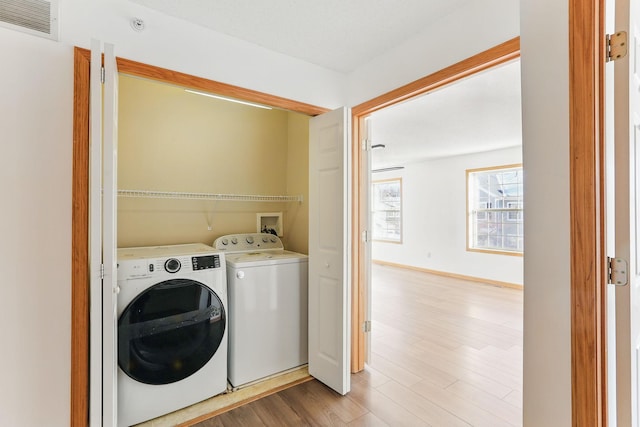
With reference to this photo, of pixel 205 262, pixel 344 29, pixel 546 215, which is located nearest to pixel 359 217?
pixel 205 262

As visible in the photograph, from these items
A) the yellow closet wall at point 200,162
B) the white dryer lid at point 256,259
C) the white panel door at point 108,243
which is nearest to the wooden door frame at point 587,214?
the white panel door at point 108,243

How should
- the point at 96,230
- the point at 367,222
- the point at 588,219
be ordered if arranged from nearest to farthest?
the point at 588,219, the point at 96,230, the point at 367,222

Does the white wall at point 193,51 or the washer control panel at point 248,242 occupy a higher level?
the white wall at point 193,51

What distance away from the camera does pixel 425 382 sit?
7.76 ft

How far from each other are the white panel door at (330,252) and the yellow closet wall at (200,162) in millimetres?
539

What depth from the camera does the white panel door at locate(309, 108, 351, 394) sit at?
2.15 m

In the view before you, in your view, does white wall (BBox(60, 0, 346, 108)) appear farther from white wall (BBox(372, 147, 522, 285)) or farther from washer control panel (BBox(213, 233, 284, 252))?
white wall (BBox(372, 147, 522, 285))

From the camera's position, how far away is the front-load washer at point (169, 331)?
1.85 metres

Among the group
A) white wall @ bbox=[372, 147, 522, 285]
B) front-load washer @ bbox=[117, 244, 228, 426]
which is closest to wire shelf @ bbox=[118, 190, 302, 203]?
front-load washer @ bbox=[117, 244, 228, 426]

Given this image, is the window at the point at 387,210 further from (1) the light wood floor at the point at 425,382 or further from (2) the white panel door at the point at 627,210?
(2) the white panel door at the point at 627,210

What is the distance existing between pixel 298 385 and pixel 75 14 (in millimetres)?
2669

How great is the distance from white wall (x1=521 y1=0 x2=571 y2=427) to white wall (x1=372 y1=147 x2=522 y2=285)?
4892mm

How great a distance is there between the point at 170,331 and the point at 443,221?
584 cm

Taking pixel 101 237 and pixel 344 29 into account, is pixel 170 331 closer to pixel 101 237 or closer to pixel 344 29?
pixel 101 237
